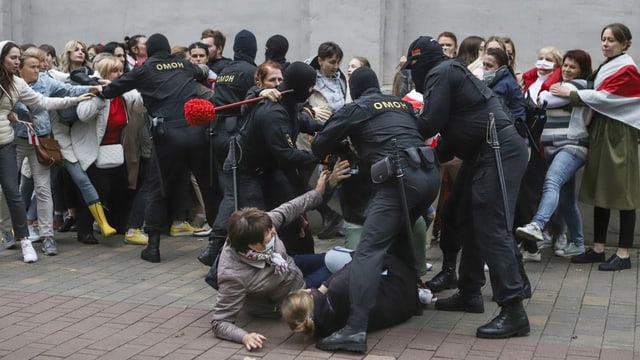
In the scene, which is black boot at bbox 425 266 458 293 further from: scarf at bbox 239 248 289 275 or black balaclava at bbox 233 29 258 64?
black balaclava at bbox 233 29 258 64

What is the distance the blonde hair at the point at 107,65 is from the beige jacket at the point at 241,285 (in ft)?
11.4

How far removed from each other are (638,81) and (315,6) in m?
3.89

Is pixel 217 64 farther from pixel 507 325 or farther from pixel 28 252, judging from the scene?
pixel 507 325

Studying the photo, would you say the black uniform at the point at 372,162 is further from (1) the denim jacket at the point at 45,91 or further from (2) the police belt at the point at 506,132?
(1) the denim jacket at the point at 45,91

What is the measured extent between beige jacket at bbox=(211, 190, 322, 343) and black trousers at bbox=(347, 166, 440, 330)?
521 millimetres

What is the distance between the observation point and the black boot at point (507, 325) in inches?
246

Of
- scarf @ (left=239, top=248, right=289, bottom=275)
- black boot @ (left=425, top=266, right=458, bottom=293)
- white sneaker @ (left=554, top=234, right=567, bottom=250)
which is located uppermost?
scarf @ (left=239, top=248, right=289, bottom=275)

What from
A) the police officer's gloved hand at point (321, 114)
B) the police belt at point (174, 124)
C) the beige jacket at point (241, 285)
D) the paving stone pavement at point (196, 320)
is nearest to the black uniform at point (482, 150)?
the paving stone pavement at point (196, 320)

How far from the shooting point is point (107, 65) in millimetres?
9367

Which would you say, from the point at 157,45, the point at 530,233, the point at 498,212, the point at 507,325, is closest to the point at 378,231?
the point at 498,212

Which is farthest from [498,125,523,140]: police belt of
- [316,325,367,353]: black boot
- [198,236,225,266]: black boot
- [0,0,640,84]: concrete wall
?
[0,0,640,84]: concrete wall

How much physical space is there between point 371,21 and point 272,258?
4829mm

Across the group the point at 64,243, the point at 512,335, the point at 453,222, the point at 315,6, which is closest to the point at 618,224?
the point at 453,222

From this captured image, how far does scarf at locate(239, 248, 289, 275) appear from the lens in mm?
6242
